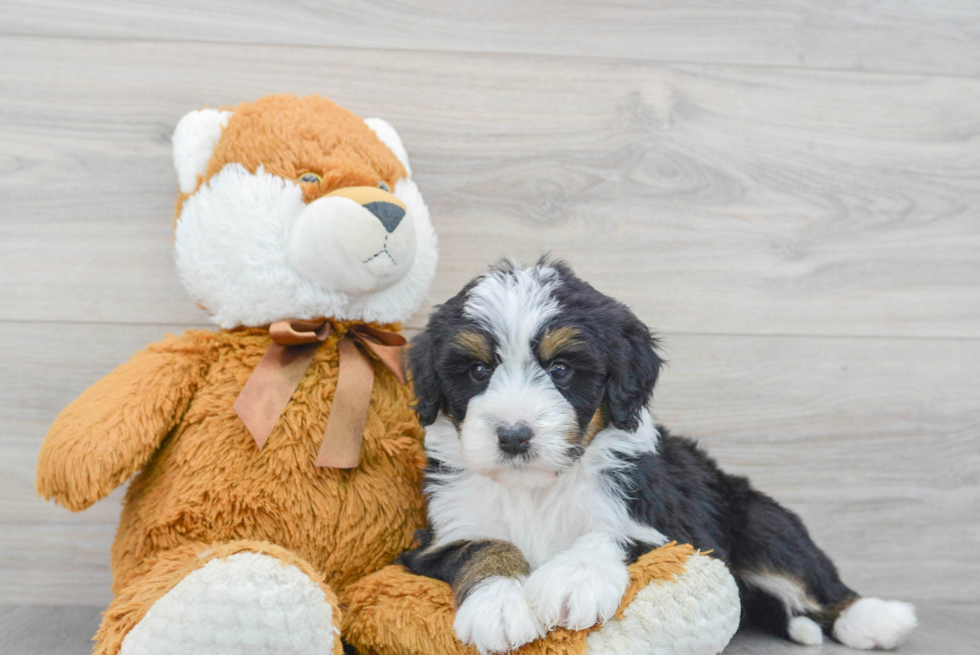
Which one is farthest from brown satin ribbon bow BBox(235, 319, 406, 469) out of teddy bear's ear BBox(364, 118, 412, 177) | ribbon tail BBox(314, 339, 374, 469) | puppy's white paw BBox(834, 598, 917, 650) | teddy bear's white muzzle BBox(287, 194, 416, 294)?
puppy's white paw BBox(834, 598, 917, 650)

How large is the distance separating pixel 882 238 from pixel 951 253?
8.2 inches

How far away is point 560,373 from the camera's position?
4.30 ft

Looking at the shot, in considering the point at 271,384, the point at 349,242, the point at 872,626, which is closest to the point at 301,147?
the point at 349,242

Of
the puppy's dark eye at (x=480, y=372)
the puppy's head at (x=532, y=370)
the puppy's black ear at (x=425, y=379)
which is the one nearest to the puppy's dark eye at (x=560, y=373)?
the puppy's head at (x=532, y=370)

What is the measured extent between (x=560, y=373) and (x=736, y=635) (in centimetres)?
86

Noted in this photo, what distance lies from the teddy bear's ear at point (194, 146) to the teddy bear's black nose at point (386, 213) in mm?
428

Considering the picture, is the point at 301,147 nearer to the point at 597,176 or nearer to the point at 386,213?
the point at 386,213

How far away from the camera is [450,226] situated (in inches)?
82.2

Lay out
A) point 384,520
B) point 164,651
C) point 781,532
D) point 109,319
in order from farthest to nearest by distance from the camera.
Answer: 1. point 109,319
2. point 781,532
3. point 384,520
4. point 164,651

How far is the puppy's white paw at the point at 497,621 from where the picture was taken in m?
1.17

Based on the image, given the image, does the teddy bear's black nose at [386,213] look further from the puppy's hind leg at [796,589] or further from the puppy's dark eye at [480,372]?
the puppy's hind leg at [796,589]

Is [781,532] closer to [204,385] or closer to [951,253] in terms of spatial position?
[951,253]

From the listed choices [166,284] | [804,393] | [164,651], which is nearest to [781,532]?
[804,393]

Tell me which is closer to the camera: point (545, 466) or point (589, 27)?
point (545, 466)
